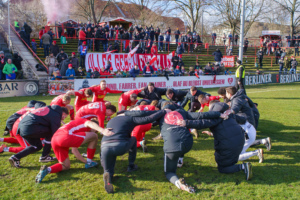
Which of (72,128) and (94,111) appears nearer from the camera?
(72,128)

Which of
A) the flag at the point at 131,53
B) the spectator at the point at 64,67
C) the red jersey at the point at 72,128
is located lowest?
the red jersey at the point at 72,128

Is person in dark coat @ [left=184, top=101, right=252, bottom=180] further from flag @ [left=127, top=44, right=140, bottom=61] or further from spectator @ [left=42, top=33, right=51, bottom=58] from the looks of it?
spectator @ [left=42, top=33, right=51, bottom=58]

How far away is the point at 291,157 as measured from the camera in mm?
5762

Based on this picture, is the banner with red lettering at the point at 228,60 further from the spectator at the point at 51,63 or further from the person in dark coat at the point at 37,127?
the person in dark coat at the point at 37,127

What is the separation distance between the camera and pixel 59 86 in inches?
587

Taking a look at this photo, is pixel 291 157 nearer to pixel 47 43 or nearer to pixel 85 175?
pixel 85 175

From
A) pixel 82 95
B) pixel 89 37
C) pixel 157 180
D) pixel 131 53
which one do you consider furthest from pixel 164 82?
pixel 157 180

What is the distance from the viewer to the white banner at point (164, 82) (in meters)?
15.4

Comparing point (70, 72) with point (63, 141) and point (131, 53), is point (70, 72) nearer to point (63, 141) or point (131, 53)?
point (131, 53)

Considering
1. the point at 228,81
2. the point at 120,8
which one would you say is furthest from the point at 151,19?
the point at 228,81

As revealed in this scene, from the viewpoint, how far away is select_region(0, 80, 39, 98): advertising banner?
44.5 ft

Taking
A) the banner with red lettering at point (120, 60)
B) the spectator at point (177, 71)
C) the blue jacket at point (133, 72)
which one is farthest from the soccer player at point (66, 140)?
the spectator at point (177, 71)

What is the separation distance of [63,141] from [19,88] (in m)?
10.9

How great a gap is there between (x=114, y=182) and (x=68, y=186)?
2.64 feet
